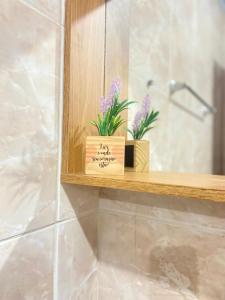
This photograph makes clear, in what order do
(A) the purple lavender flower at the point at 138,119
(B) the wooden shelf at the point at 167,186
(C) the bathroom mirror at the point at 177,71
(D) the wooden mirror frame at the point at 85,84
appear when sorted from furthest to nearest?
1. (C) the bathroom mirror at the point at 177,71
2. (A) the purple lavender flower at the point at 138,119
3. (D) the wooden mirror frame at the point at 85,84
4. (B) the wooden shelf at the point at 167,186

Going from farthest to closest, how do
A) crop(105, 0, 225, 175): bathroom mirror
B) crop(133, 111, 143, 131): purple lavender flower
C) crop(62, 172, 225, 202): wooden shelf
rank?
crop(105, 0, 225, 175): bathroom mirror → crop(133, 111, 143, 131): purple lavender flower → crop(62, 172, 225, 202): wooden shelf

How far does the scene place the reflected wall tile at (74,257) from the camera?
22.0 inches

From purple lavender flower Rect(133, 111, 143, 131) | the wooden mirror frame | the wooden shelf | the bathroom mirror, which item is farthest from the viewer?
the bathroom mirror

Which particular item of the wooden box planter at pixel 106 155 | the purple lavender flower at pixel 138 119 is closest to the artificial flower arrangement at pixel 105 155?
Result: the wooden box planter at pixel 106 155

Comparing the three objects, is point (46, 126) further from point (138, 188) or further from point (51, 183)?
point (138, 188)

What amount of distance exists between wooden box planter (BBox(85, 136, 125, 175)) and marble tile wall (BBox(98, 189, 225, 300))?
148 millimetres

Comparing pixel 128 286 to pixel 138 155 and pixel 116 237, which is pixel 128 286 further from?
pixel 138 155

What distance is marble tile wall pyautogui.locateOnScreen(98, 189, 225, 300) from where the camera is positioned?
0.52m

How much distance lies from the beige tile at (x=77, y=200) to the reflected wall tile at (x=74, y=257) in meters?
0.02

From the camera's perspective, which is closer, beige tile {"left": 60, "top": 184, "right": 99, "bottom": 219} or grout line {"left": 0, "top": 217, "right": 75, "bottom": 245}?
grout line {"left": 0, "top": 217, "right": 75, "bottom": 245}

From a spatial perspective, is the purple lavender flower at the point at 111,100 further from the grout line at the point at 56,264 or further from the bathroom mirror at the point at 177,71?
the grout line at the point at 56,264

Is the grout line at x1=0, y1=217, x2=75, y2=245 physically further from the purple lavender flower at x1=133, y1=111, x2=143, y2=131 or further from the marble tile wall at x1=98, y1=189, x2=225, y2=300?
the purple lavender flower at x1=133, y1=111, x2=143, y2=131

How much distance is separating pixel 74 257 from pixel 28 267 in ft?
0.48

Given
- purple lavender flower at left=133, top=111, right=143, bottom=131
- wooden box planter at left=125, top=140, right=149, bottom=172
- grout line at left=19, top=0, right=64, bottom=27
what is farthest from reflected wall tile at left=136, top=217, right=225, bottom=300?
grout line at left=19, top=0, right=64, bottom=27
